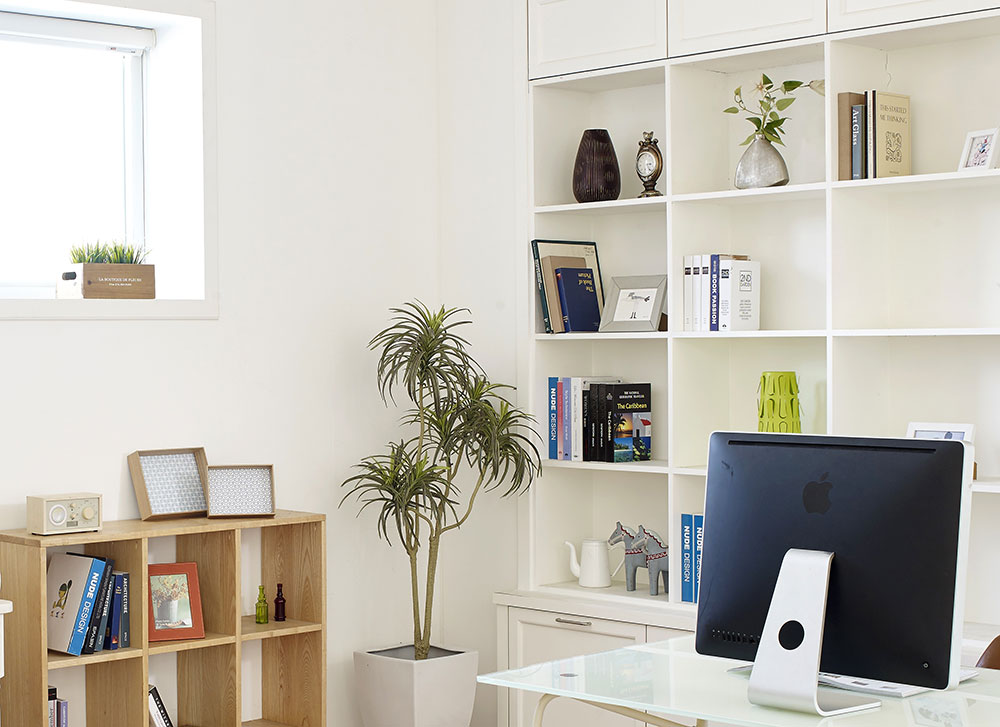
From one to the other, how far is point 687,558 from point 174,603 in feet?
5.02

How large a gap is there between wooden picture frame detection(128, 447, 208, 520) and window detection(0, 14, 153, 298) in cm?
63

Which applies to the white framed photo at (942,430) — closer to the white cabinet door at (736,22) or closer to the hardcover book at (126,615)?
the white cabinet door at (736,22)

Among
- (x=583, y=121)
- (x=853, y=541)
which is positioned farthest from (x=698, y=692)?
(x=583, y=121)

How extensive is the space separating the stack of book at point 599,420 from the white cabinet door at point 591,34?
1046 mm

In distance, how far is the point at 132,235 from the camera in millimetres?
4027

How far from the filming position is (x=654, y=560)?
4012mm

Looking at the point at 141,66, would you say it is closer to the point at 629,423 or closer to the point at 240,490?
the point at 240,490

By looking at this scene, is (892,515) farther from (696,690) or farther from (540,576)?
(540,576)

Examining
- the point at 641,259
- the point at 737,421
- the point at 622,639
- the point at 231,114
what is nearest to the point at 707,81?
the point at 641,259

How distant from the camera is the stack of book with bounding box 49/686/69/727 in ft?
10.9

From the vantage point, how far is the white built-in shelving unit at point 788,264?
3592mm

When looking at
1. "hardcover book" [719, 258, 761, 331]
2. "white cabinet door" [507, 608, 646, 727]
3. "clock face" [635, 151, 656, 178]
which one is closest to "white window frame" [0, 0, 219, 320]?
"clock face" [635, 151, 656, 178]

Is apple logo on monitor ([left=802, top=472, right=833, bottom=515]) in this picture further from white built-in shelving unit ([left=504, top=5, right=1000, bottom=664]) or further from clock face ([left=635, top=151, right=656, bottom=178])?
clock face ([left=635, top=151, right=656, bottom=178])

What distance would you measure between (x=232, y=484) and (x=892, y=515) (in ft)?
7.07
